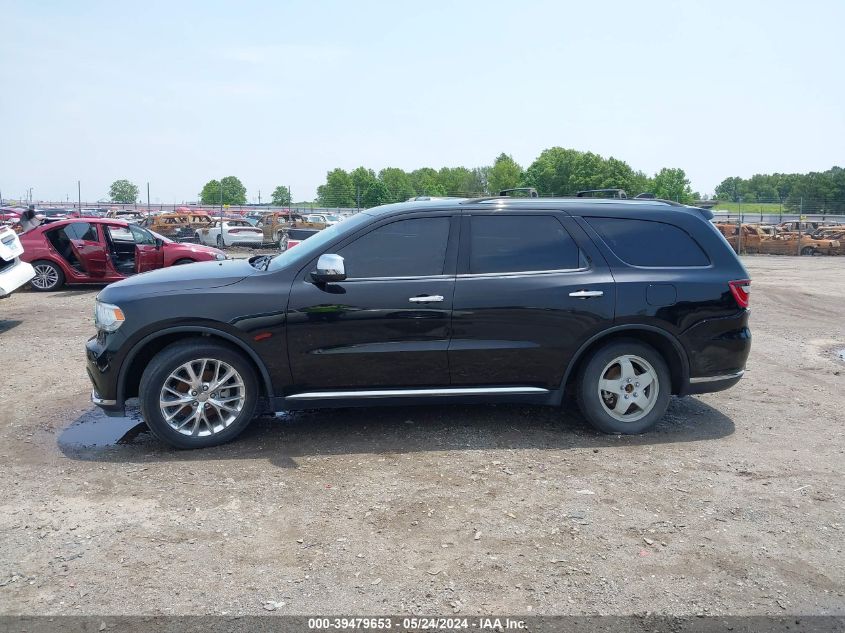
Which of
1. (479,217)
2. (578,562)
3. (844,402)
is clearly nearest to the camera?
(578,562)

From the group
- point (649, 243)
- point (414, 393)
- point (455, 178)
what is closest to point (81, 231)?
point (414, 393)

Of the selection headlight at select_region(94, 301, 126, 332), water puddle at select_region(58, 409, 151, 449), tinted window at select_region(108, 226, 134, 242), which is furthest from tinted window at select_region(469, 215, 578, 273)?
tinted window at select_region(108, 226, 134, 242)

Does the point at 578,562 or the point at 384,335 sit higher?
the point at 384,335

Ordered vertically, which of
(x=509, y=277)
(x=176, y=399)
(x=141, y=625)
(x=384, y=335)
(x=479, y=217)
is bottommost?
(x=141, y=625)

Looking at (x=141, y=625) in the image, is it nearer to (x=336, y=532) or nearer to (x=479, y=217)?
(x=336, y=532)

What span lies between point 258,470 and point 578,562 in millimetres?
2264

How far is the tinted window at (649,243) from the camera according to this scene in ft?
18.6

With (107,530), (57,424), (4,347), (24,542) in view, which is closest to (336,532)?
(107,530)

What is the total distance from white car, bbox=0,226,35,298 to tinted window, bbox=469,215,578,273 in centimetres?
750

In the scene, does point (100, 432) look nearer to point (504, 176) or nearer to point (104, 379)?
point (104, 379)

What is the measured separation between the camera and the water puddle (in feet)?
17.9

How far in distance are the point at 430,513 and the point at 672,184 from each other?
129 metres

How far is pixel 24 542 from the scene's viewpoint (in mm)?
3830

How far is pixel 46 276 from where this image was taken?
45.2 feet
